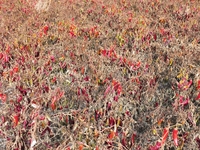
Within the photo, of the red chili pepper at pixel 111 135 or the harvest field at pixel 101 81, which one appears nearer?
the red chili pepper at pixel 111 135

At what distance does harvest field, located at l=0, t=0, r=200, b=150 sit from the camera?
2.34 metres

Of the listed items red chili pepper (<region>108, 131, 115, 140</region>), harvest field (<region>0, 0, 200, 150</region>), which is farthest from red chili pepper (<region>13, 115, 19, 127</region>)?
red chili pepper (<region>108, 131, 115, 140</region>)

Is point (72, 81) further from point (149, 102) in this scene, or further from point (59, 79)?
point (149, 102)

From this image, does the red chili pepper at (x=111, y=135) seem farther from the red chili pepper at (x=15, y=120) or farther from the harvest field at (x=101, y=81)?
the red chili pepper at (x=15, y=120)

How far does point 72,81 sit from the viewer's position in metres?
3.23

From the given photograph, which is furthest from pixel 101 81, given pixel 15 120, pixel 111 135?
pixel 15 120

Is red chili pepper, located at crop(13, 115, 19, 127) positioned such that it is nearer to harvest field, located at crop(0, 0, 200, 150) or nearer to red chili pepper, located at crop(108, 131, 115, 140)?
harvest field, located at crop(0, 0, 200, 150)

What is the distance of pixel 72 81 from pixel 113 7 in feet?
11.6

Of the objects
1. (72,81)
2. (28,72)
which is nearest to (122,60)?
(72,81)

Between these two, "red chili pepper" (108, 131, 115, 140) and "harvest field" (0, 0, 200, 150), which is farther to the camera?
"harvest field" (0, 0, 200, 150)

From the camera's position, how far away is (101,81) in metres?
3.19

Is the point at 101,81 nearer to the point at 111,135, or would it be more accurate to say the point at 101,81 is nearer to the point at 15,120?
the point at 111,135

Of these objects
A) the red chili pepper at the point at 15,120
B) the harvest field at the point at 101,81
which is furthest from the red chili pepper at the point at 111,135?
the red chili pepper at the point at 15,120

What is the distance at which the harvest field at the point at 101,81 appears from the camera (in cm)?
234
